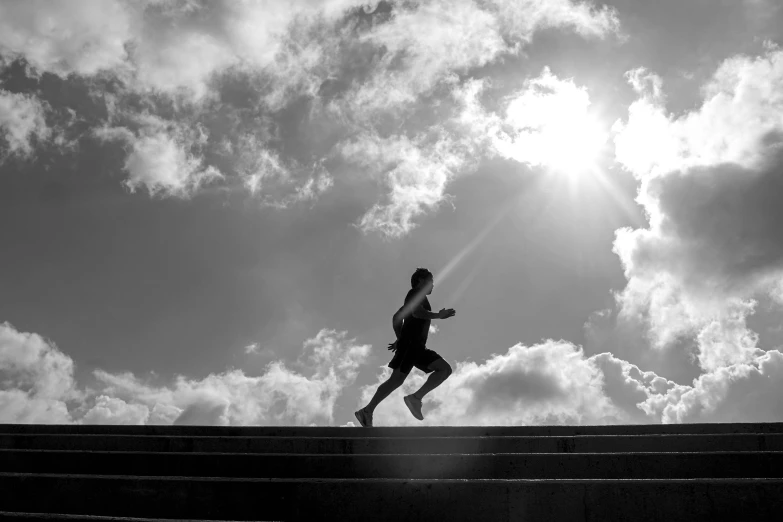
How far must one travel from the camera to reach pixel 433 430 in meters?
6.44

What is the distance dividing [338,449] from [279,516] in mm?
1914

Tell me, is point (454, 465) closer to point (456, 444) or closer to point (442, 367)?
Answer: point (456, 444)

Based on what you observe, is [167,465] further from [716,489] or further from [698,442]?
[698,442]

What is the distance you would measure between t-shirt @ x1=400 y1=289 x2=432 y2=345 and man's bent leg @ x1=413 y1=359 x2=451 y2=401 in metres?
0.35

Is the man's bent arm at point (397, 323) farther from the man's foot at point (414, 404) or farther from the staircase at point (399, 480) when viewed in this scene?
the staircase at point (399, 480)

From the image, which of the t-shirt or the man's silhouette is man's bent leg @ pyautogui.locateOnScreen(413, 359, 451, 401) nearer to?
the man's silhouette

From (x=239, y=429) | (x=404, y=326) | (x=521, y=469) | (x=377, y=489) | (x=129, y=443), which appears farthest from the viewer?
(x=404, y=326)

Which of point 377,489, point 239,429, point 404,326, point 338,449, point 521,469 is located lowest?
point 377,489

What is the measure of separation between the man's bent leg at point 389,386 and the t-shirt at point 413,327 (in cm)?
46

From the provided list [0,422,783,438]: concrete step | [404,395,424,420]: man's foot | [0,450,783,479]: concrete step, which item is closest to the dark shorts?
[404,395,424,420]: man's foot

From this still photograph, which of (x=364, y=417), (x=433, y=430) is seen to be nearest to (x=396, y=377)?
(x=364, y=417)

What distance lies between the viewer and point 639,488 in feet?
10.7

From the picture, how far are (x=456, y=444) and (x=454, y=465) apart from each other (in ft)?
3.25

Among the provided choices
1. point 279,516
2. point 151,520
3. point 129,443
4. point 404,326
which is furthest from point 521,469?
point 404,326
